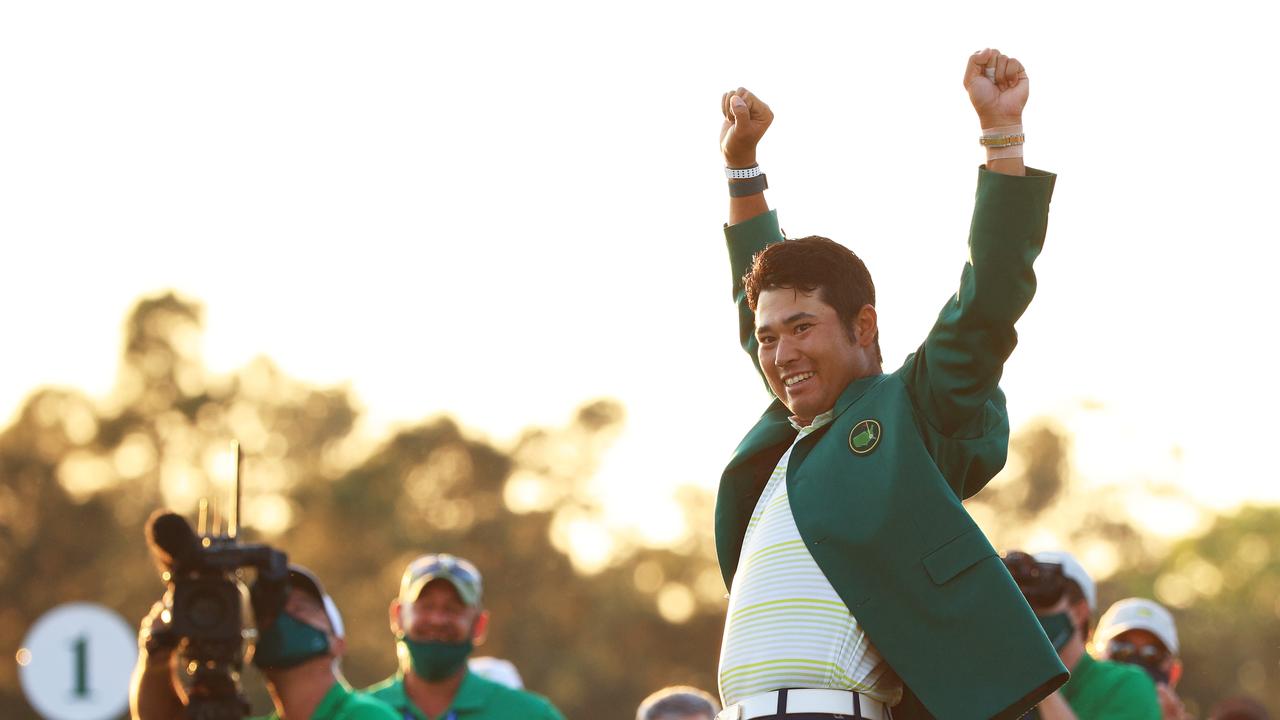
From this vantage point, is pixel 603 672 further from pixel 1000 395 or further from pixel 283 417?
pixel 1000 395

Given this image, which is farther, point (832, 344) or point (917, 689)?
point (832, 344)

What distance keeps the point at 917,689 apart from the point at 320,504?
38.3 meters

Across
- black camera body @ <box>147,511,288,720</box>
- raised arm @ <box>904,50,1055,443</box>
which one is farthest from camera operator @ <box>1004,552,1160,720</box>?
black camera body @ <box>147,511,288,720</box>

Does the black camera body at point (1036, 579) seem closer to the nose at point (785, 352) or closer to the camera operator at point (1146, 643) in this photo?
the camera operator at point (1146, 643)

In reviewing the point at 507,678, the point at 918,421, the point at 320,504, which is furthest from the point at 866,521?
the point at 320,504

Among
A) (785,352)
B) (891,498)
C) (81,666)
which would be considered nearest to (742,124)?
(785,352)

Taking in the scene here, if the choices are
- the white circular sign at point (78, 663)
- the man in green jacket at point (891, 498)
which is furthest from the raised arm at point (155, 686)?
the white circular sign at point (78, 663)

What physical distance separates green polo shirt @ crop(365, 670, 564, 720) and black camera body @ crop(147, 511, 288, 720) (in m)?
2.74

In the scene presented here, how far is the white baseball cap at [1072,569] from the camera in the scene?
300 inches

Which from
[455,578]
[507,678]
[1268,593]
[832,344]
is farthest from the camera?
Answer: [1268,593]

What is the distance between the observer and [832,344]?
16.7ft

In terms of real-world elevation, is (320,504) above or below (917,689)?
above

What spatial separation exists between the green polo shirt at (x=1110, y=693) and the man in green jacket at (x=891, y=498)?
2494 millimetres

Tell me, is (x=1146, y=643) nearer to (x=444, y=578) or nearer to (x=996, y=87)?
(x=444, y=578)
